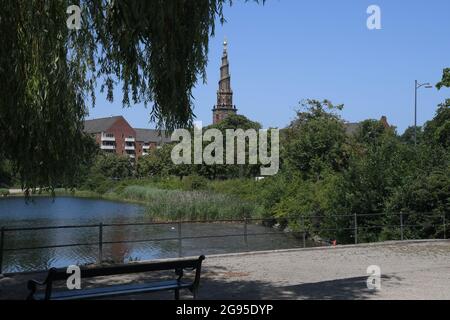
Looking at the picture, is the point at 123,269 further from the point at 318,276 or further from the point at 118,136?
the point at 118,136

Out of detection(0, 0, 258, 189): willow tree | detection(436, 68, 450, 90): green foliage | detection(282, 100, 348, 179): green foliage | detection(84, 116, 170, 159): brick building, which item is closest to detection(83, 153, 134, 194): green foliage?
detection(84, 116, 170, 159): brick building

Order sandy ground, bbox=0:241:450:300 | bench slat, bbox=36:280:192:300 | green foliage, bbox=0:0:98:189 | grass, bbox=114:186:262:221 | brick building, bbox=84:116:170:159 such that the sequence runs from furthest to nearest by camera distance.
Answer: brick building, bbox=84:116:170:159 → grass, bbox=114:186:262:221 → sandy ground, bbox=0:241:450:300 → bench slat, bbox=36:280:192:300 → green foliage, bbox=0:0:98:189

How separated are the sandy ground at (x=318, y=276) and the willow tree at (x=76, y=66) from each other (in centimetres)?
265

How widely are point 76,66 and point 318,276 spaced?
6.54 meters

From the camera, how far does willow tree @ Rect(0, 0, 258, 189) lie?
6160 mm

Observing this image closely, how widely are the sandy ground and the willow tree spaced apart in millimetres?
2651

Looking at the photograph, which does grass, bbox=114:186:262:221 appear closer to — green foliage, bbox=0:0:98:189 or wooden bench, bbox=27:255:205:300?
wooden bench, bbox=27:255:205:300

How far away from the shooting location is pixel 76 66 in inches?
275

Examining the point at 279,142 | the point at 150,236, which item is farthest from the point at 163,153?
the point at 150,236

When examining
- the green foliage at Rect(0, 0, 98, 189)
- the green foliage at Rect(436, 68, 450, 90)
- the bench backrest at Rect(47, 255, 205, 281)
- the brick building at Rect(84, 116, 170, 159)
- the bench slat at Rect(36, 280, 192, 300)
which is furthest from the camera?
the brick building at Rect(84, 116, 170, 159)

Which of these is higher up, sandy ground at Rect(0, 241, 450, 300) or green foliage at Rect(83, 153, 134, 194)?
green foliage at Rect(83, 153, 134, 194)

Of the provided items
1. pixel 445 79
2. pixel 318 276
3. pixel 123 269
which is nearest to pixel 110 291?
pixel 123 269

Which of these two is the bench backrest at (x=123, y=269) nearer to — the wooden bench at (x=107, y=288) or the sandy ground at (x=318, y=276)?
the wooden bench at (x=107, y=288)

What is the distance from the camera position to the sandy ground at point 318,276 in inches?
341
